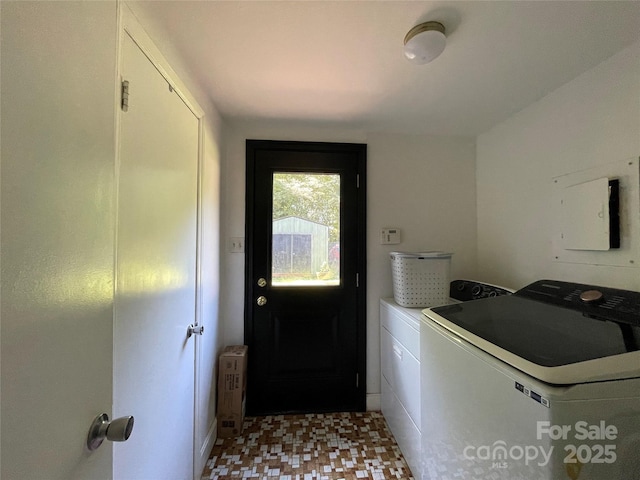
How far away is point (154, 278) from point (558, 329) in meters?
1.40

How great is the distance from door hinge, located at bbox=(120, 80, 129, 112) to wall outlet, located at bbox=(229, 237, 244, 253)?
49.5 inches

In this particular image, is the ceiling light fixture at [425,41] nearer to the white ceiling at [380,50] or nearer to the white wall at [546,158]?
the white ceiling at [380,50]

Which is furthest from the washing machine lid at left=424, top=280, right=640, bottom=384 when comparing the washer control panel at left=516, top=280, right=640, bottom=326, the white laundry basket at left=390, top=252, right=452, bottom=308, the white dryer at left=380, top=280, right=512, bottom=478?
the white laundry basket at left=390, top=252, right=452, bottom=308

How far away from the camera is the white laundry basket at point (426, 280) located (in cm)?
176

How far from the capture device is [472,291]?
5.74ft

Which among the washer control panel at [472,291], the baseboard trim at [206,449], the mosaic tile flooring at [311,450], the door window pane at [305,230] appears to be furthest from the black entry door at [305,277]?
the washer control panel at [472,291]

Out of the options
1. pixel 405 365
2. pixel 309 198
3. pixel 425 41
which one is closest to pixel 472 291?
pixel 405 365

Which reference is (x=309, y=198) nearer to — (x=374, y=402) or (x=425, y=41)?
(x=425, y=41)

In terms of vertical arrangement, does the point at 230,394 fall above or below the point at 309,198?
below

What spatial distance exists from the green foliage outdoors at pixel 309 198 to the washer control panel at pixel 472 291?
36.1 inches

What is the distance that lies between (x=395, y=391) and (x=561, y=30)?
2.02 m

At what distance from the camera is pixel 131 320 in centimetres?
89

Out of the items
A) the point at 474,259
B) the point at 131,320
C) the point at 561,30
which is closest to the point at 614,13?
the point at 561,30

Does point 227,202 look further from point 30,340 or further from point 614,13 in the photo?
point 614,13
